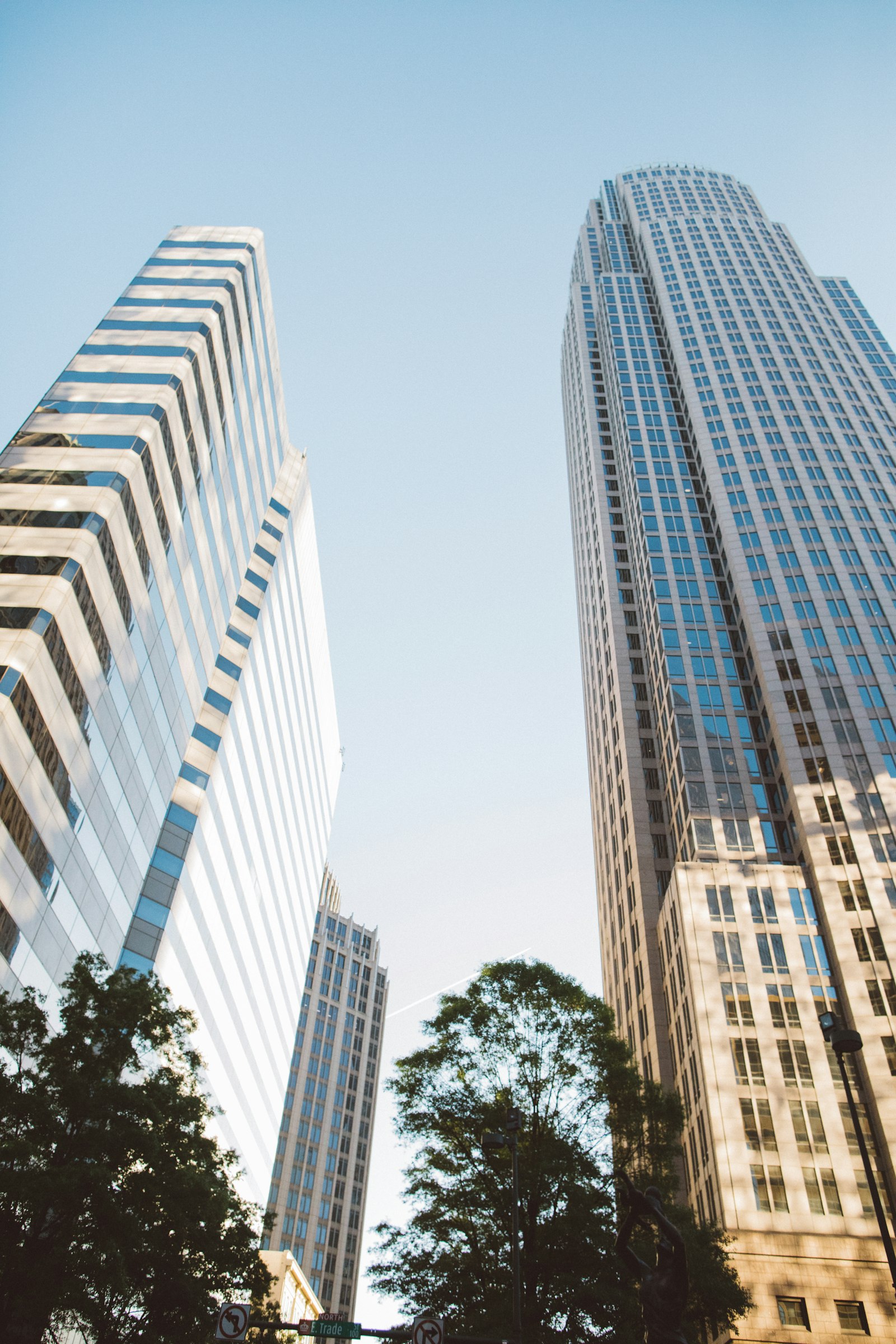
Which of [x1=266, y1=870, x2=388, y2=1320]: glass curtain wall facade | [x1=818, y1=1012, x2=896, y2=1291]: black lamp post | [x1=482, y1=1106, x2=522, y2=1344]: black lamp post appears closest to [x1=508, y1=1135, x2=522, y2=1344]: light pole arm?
[x1=482, y1=1106, x2=522, y2=1344]: black lamp post

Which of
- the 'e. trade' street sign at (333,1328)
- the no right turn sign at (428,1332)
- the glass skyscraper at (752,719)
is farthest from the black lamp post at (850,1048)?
the glass skyscraper at (752,719)

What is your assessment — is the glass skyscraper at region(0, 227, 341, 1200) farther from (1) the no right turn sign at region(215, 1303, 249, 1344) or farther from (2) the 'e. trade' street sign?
(1) the no right turn sign at region(215, 1303, 249, 1344)

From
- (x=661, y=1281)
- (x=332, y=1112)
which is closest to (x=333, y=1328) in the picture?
(x=661, y=1281)

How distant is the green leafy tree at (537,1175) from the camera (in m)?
22.0

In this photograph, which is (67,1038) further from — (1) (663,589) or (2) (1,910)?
(1) (663,589)

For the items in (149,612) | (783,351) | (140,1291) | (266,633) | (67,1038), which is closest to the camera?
(140,1291)

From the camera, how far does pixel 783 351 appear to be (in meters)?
96.9

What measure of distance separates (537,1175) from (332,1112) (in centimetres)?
10735

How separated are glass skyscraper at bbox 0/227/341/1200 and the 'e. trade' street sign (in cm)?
1917

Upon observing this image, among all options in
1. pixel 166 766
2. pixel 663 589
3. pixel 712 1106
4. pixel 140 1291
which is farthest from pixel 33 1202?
pixel 663 589

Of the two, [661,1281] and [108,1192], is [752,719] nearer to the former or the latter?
[108,1192]

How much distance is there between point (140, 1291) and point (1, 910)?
637 inches

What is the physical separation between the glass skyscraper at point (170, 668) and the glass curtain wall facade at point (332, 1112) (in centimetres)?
4473

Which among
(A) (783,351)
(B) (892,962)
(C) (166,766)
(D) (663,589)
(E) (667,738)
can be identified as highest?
(A) (783,351)
